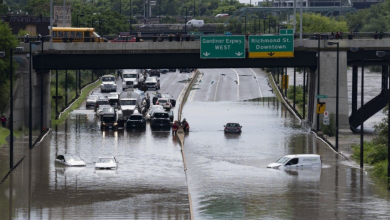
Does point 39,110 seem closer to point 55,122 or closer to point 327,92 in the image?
point 55,122

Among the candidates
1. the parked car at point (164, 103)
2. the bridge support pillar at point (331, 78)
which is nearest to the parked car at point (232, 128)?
the bridge support pillar at point (331, 78)

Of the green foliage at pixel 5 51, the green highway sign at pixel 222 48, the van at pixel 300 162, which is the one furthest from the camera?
the green highway sign at pixel 222 48

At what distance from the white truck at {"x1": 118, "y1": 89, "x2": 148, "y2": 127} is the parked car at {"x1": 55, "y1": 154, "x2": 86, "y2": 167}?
21.1m

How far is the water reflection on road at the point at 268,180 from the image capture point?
4275 cm

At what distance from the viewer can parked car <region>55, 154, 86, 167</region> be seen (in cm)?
5750

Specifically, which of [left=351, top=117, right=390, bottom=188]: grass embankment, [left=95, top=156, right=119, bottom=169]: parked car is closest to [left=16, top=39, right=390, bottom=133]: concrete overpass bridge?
[left=351, top=117, right=390, bottom=188]: grass embankment

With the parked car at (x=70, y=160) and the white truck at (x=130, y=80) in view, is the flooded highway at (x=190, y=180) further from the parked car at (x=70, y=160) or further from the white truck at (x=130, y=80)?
the white truck at (x=130, y=80)

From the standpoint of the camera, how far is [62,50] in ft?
247

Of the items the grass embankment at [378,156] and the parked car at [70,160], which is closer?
the grass embankment at [378,156]

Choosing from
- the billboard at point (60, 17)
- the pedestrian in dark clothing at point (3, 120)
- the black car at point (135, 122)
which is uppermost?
the billboard at point (60, 17)

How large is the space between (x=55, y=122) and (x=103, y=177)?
1223 inches

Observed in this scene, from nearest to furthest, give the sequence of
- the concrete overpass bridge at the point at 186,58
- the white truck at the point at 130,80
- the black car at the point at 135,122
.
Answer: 1. the concrete overpass bridge at the point at 186,58
2. the black car at the point at 135,122
3. the white truck at the point at 130,80

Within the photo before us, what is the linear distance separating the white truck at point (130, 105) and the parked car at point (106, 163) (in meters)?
22.4

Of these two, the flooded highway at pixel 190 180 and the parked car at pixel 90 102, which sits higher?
the parked car at pixel 90 102
